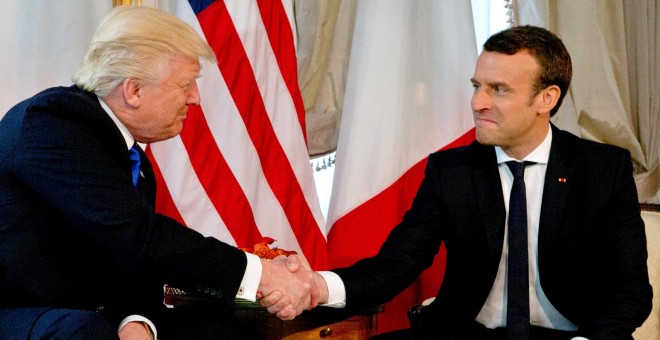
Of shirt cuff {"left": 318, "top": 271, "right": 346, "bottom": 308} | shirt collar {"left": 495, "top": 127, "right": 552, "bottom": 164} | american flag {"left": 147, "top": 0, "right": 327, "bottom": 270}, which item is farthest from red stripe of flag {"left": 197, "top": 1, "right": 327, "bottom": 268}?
shirt collar {"left": 495, "top": 127, "right": 552, "bottom": 164}

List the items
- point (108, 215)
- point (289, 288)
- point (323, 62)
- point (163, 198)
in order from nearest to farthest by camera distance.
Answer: point (108, 215)
point (289, 288)
point (163, 198)
point (323, 62)

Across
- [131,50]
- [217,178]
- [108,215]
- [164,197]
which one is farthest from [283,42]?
[108,215]

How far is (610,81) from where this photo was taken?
3.89m

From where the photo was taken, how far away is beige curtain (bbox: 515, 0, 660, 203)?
153 inches

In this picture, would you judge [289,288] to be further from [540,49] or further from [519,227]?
[540,49]

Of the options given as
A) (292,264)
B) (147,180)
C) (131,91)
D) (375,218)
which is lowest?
(375,218)

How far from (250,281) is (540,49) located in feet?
3.95

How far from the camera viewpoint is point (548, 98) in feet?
9.59

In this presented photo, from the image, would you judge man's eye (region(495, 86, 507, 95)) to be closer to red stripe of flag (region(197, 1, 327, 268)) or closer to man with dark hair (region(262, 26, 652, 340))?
man with dark hair (region(262, 26, 652, 340))

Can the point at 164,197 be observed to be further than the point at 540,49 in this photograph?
Yes

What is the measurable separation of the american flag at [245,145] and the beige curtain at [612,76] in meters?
1.10

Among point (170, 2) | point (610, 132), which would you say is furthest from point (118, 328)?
point (610, 132)

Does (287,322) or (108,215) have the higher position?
(108,215)

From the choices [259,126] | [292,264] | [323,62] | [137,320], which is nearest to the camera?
[137,320]
